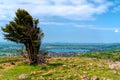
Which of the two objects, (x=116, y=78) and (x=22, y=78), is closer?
(x=116, y=78)

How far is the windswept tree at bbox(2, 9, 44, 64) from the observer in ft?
177

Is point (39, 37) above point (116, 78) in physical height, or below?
above

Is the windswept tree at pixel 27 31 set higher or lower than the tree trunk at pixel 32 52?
higher

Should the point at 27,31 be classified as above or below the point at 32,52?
above

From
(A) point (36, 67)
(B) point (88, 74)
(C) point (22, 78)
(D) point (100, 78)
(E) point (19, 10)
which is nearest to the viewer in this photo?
(D) point (100, 78)

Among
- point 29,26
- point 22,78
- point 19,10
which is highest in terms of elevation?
point 19,10

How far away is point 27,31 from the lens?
177 feet

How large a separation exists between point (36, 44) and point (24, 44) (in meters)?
3.41

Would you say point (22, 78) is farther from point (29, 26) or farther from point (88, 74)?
point (29, 26)

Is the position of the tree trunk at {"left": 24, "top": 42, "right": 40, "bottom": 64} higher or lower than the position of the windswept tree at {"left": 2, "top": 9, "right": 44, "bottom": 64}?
lower

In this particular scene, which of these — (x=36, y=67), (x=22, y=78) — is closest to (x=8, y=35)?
(x=36, y=67)

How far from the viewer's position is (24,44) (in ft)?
184

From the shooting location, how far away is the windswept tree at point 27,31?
177 feet

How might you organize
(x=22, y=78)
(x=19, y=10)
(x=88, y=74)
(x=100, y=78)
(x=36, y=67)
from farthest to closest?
(x=19, y=10) < (x=36, y=67) < (x=22, y=78) < (x=88, y=74) < (x=100, y=78)
